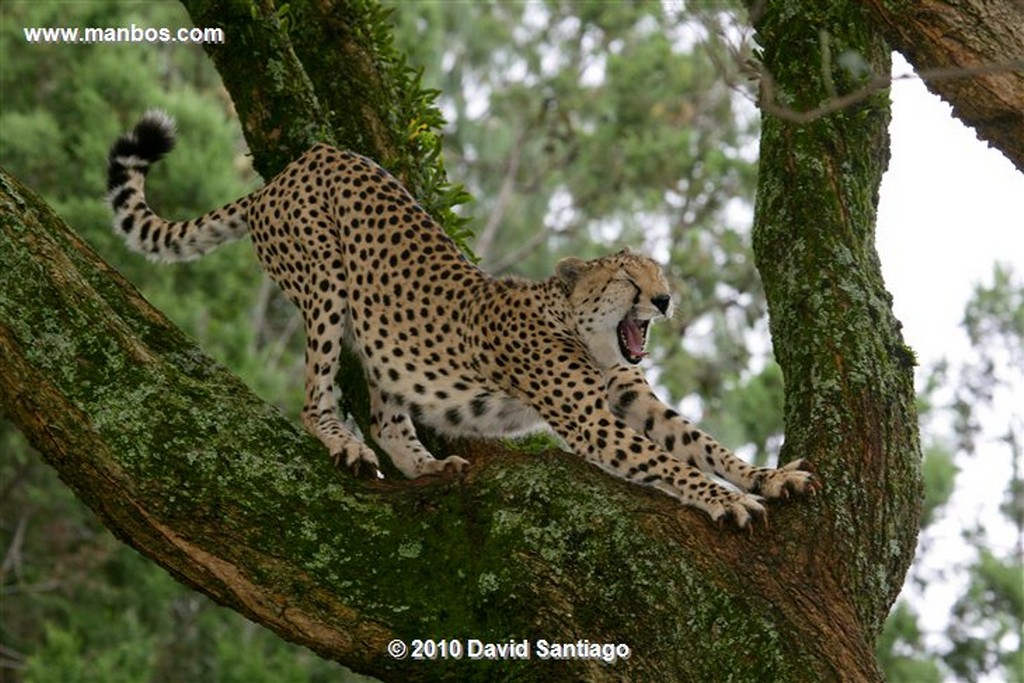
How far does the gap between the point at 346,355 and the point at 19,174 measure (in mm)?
11067

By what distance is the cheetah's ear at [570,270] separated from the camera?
7121mm

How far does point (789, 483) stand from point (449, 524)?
1.12 metres

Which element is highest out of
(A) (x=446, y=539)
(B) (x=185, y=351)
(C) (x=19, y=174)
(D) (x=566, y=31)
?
(D) (x=566, y=31)

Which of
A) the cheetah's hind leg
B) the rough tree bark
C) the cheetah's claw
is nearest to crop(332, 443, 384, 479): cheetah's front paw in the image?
the cheetah's claw

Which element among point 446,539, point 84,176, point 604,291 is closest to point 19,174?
point 84,176

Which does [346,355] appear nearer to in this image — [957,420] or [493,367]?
[493,367]

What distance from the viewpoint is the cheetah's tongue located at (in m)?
6.95

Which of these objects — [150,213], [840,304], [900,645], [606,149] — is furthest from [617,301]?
[606,149]

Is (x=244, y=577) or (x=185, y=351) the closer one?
(x=244, y=577)

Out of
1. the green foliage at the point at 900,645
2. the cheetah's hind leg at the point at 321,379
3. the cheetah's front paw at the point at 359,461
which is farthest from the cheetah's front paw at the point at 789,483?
the green foliage at the point at 900,645

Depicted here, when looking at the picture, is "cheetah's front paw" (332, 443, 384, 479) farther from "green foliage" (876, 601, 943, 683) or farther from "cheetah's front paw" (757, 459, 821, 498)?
"green foliage" (876, 601, 943, 683)

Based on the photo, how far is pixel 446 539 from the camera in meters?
5.68

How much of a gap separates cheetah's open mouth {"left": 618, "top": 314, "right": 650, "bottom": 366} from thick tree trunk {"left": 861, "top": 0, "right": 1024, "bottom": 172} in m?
1.51

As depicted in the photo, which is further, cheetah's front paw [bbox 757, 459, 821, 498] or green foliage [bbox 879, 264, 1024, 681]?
green foliage [bbox 879, 264, 1024, 681]
